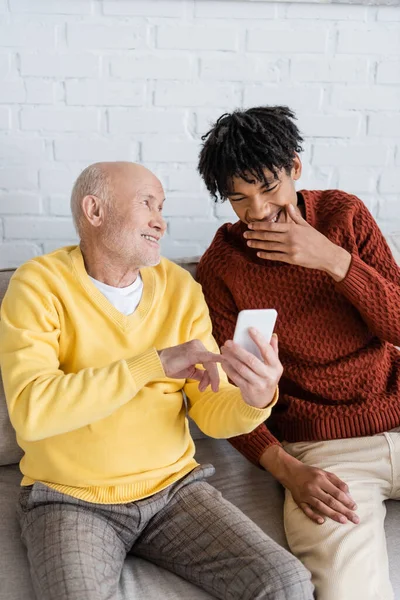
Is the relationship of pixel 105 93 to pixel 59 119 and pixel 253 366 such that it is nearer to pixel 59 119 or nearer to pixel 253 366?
pixel 59 119

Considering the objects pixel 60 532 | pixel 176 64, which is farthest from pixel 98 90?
pixel 60 532

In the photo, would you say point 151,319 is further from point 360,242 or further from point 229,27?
point 229,27

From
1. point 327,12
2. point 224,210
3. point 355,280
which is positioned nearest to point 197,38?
point 327,12

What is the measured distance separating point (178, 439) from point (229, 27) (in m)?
1.13

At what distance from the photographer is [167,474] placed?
152cm

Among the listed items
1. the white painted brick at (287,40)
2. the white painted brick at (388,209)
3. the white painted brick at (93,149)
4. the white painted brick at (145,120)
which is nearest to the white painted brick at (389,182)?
the white painted brick at (388,209)

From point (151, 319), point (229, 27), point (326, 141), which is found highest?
point (229, 27)

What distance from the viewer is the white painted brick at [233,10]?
6.50 ft

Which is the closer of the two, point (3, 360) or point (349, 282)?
point (3, 360)

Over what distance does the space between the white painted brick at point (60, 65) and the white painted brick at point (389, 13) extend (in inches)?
31.1

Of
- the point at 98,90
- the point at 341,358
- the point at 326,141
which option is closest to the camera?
the point at 341,358

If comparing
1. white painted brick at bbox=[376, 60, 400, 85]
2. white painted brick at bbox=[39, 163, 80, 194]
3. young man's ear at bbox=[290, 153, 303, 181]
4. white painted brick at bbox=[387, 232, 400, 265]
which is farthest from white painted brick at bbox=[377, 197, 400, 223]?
white painted brick at bbox=[39, 163, 80, 194]

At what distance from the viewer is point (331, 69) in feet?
6.89

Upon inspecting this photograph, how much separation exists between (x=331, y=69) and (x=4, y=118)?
91 cm
